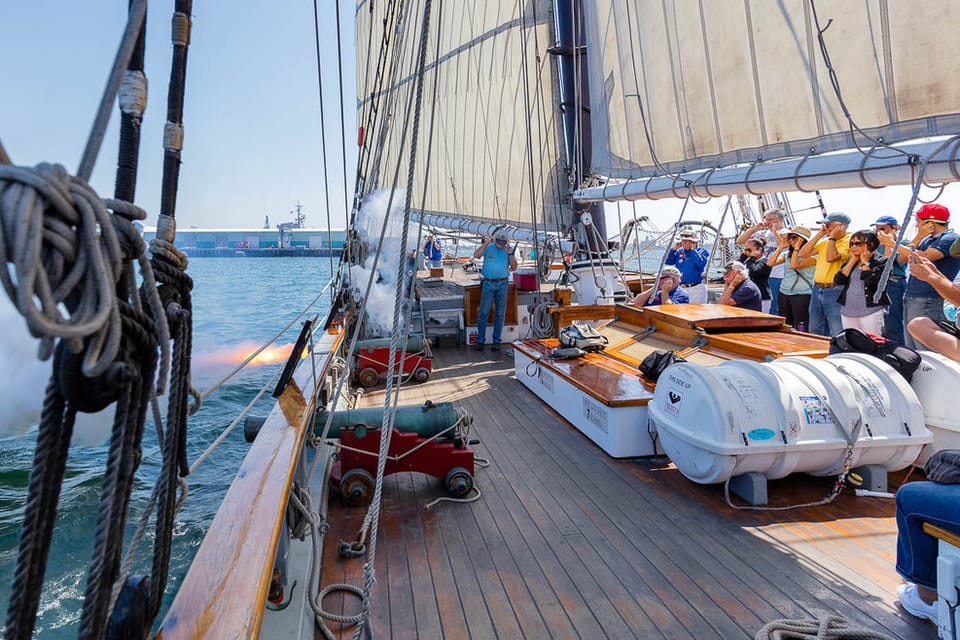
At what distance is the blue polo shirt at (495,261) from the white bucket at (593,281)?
29.3 inches

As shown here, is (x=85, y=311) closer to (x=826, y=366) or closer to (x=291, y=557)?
(x=291, y=557)

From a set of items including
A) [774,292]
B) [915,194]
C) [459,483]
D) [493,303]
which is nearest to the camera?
[915,194]

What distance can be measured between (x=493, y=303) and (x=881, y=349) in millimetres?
4445

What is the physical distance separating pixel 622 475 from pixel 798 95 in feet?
7.07

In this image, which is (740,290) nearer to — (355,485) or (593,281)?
(593,281)

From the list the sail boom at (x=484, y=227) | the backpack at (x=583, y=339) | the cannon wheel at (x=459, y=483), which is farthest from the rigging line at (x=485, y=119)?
the cannon wheel at (x=459, y=483)

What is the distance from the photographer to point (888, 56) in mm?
2650

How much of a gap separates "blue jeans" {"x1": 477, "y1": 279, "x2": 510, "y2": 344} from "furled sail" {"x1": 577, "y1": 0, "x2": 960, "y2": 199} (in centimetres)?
207

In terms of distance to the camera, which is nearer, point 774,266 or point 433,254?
point 774,266

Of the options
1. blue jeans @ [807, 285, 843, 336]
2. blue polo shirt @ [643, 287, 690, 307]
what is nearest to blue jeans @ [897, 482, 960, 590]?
blue jeans @ [807, 285, 843, 336]

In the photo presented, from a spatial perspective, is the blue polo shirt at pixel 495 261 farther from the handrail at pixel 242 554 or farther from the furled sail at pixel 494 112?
the handrail at pixel 242 554

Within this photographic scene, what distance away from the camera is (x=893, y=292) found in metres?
4.61

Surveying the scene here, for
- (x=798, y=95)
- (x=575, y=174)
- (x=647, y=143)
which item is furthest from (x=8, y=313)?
(x=798, y=95)

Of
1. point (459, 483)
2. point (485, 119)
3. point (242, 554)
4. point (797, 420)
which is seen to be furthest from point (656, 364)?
point (485, 119)
